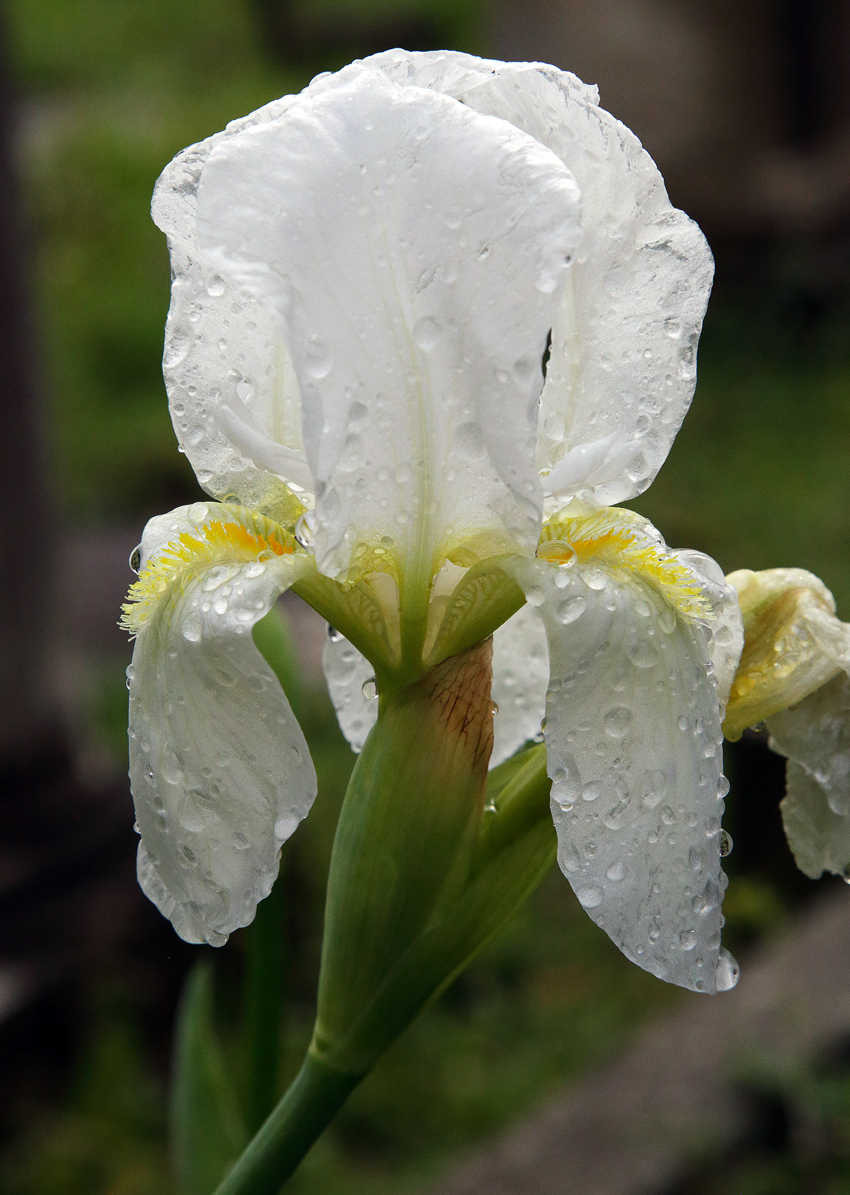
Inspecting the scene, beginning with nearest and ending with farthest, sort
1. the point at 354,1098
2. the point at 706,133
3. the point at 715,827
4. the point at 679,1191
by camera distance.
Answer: the point at 715,827 → the point at 679,1191 → the point at 354,1098 → the point at 706,133

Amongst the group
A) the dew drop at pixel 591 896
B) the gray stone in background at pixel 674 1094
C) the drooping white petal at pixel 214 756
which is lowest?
the gray stone in background at pixel 674 1094

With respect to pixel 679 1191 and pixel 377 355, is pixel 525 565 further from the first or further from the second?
pixel 679 1191

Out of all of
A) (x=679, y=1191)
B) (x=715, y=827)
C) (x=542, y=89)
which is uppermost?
(x=542, y=89)

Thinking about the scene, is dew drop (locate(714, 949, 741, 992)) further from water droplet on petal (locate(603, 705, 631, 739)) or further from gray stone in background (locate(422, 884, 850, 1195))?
gray stone in background (locate(422, 884, 850, 1195))

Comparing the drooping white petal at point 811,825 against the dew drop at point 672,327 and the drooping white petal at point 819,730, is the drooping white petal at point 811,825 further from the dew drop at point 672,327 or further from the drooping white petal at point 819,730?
the dew drop at point 672,327

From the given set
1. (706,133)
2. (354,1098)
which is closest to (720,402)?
(706,133)

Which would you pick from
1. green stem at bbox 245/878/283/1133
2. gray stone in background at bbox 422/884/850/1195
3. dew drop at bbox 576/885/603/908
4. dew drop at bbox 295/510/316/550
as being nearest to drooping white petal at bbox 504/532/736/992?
dew drop at bbox 576/885/603/908

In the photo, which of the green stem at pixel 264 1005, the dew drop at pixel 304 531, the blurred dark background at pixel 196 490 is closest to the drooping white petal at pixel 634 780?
the dew drop at pixel 304 531
